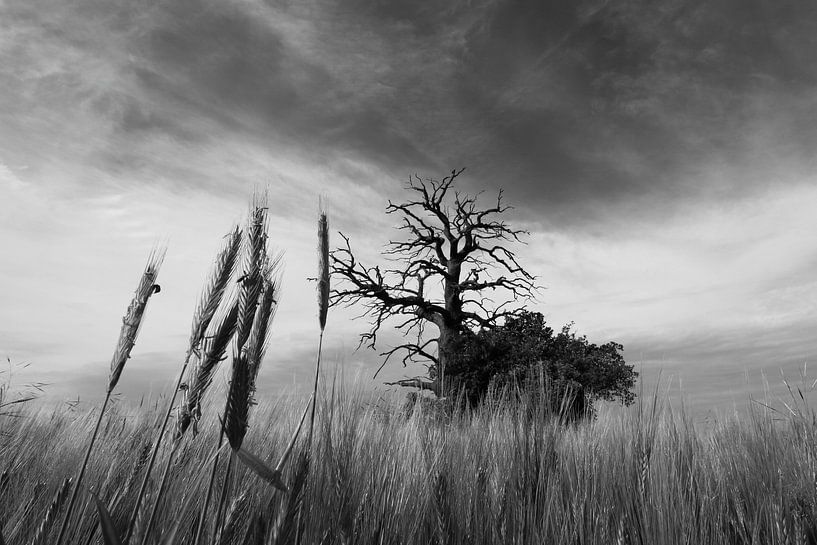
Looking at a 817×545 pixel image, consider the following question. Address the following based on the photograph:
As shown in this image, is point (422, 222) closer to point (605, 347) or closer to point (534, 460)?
point (605, 347)

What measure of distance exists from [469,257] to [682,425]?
54.8 feet

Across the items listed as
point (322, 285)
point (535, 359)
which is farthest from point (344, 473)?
point (535, 359)

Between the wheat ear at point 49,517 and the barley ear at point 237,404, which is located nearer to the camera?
the barley ear at point 237,404

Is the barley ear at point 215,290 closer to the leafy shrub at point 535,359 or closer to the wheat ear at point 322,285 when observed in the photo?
the wheat ear at point 322,285

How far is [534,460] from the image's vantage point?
12.8 feet

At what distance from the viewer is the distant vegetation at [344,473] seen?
1254mm

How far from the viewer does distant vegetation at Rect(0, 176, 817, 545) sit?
125 cm

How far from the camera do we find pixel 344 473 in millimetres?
2455

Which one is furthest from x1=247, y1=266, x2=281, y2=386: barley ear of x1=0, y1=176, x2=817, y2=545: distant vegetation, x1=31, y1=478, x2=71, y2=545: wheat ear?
x1=31, y1=478, x2=71, y2=545: wheat ear

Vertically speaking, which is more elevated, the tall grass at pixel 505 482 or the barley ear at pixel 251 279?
the barley ear at pixel 251 279

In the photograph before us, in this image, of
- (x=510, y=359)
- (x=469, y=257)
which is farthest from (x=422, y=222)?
(x=510, y=359)

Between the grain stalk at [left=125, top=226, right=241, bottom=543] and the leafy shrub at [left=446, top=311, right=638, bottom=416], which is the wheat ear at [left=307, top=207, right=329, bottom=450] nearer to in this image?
the grain stalk at [left=125, top=226, right=241, bottom=543]

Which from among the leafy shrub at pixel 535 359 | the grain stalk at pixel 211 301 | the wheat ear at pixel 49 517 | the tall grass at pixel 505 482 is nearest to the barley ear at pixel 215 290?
the grain stalk at pixel 211 301

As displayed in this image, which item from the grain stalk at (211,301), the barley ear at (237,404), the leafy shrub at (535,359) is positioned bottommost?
the barley ear at (237,404)
